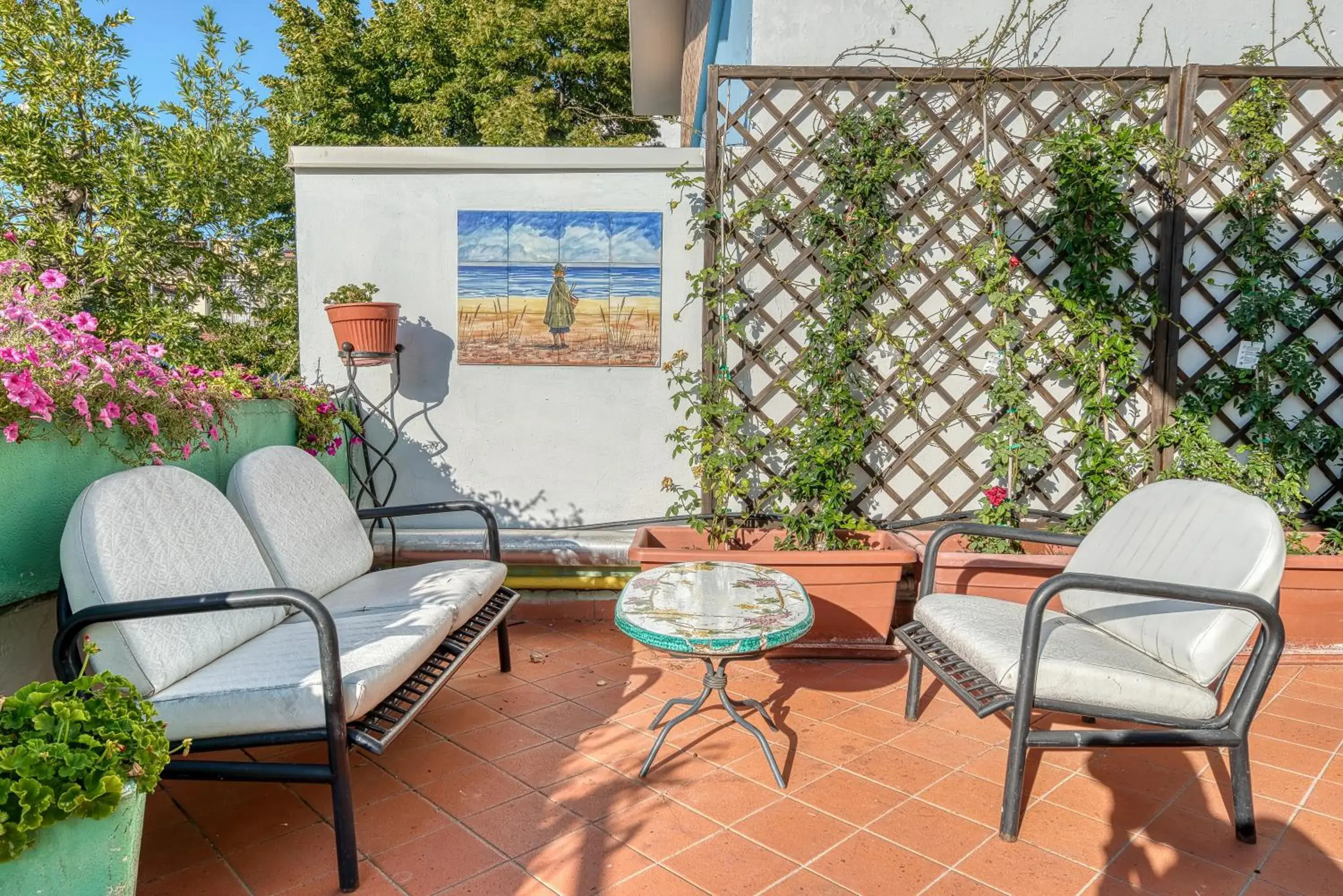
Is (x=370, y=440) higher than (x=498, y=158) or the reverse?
the reverse

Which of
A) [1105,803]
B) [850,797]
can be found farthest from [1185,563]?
[850,797]

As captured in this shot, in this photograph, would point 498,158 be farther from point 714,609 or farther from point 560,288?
point 714,609

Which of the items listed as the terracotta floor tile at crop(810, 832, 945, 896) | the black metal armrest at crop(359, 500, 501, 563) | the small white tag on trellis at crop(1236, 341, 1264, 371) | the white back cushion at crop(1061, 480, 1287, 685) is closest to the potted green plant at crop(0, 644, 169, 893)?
the terracotta floor tile at crop(810, 832, 945, 896)

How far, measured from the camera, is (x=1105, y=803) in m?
1.97

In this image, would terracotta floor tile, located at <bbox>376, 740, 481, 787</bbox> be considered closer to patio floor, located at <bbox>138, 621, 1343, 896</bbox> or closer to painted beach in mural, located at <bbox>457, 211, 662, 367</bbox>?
patio floor, located at <bbox>138, 621, 1343, 896</bbox>

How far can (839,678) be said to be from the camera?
2.77 m

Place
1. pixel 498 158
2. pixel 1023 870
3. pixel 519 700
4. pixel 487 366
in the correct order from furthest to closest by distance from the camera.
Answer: pixel 487 366 < pixel 498 158 < pixel 519 700 < pixel 1023 870

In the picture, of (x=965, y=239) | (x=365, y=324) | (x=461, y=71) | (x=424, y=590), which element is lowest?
(x=424, y=590)

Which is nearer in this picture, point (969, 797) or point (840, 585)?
point (969, 797)

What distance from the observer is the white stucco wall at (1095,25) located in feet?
11.0

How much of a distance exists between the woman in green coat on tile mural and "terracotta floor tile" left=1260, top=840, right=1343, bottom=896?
2911mm

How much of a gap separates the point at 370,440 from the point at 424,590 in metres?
1.59

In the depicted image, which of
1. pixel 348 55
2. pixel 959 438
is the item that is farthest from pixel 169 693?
pixel 348 55

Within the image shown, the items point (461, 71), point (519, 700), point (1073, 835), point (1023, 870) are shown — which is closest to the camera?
point (1023, 870)
